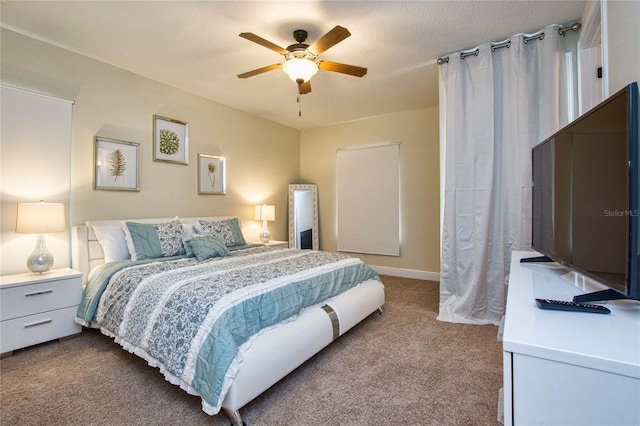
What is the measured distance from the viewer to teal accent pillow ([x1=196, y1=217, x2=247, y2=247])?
347 centimetres

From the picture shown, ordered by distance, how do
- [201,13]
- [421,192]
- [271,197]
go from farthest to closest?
[271,197], [421,192], [201,13]

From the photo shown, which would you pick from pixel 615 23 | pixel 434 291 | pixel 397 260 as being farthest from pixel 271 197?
pixel 615 23

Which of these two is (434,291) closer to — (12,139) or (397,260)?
(397,260)

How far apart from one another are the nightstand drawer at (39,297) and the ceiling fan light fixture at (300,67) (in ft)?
8.33

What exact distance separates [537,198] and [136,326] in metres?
2.85

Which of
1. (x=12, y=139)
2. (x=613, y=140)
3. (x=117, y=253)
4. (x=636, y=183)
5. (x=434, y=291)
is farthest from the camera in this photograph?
(x=434, y=291)

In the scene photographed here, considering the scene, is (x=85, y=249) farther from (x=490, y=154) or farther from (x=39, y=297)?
(x=490, y=154)

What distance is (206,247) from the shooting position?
9.63 ft

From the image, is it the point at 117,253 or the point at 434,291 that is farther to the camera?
the point at 434,291

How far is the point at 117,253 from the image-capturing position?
2861 mm

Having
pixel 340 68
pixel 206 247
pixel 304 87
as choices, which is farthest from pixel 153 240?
pixel 340 68

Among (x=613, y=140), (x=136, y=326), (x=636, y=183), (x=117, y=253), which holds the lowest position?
(x=136, y=326)

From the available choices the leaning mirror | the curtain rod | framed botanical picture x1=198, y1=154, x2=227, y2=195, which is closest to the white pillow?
framed botanical picture x1=198, y1=154, x2=227, y2=195

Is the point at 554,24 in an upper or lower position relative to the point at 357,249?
upper
